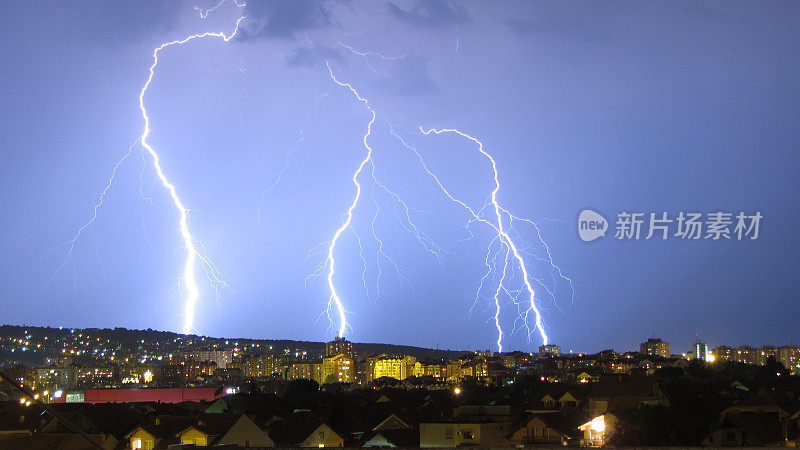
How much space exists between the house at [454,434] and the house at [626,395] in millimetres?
5074

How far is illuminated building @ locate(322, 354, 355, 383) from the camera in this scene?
121m

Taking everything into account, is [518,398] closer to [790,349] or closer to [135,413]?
[135,413]

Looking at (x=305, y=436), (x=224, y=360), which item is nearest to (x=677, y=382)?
(x=305, y=436)

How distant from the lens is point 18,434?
18516mm

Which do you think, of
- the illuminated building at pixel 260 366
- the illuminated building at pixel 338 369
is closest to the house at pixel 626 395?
the illuminated building at pixel 338 369

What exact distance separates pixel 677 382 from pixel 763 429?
34.9ft

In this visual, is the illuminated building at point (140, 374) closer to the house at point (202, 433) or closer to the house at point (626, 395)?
the house at point (626, 395)

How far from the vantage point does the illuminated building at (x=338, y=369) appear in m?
121

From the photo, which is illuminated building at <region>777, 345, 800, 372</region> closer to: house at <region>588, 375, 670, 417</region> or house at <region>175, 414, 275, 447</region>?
house at <region>588, 375, 670, 417</region>

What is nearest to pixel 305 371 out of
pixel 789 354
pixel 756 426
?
pixel 789 354

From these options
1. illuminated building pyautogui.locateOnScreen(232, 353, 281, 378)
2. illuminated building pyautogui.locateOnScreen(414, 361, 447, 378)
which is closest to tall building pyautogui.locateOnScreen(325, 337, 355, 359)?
illuminated building pyautogui.locateOnScreen(232, 353, 281, 378)

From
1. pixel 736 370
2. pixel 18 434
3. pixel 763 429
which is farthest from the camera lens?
pixel 736 370

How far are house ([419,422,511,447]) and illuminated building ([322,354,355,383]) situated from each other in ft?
328

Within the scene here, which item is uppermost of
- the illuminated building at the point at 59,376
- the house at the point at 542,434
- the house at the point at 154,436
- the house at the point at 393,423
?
the illuminated building at the point at 59,376
